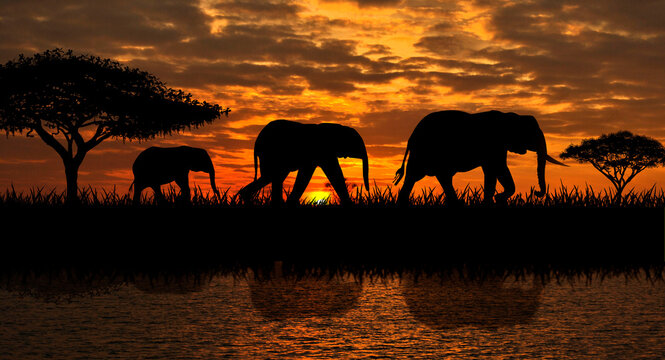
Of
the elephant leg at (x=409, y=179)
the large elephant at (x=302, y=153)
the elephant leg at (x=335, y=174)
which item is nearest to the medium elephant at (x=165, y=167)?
the large elephant at (x=302, y=153)

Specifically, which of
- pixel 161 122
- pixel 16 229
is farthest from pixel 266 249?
pixel 161 122

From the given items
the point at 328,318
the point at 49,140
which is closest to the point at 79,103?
the point at 49,140

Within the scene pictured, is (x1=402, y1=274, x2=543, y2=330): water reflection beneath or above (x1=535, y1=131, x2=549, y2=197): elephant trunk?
beneath

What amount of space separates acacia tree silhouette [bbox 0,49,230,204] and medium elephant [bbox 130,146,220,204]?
25.9 feet

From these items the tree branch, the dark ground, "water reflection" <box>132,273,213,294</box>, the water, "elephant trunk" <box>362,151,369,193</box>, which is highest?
the tree branch

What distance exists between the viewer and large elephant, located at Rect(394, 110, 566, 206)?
15211 millimetres

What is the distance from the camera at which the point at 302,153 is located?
15492 mm

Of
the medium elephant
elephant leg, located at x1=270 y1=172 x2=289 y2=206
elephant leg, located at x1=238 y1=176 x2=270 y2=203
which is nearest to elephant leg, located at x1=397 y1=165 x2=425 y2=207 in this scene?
elephant leg, located at x1=270 y1=172 x2=289 y2=206

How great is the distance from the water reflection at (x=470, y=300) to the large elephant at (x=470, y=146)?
5.52 metres

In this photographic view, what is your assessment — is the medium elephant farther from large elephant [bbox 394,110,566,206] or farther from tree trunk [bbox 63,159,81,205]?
tree trunk [bbox 63,159,81,205]

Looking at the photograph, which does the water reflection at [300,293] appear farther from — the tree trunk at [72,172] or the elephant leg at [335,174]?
the tree trunk at [72,172]

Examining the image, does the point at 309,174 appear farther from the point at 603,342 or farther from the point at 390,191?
the point at 603,342

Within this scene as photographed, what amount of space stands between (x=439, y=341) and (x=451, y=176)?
9784 mm

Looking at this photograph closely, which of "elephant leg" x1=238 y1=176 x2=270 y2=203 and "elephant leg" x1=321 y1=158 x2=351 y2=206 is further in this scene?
"elephant leg" x1=238 y1=176 x2=270 y2=203
